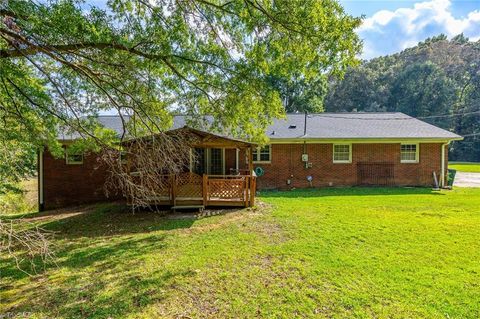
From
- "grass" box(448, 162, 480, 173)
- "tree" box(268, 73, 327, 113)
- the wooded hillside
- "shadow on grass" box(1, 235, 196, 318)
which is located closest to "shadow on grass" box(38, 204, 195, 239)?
"shadow on grass" box(1, 235, 196, 318)

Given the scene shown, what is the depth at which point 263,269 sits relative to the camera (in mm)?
4879

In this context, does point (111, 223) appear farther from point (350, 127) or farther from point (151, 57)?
point (350, 127)

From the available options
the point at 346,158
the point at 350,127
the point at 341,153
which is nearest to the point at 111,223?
the point at 341,153

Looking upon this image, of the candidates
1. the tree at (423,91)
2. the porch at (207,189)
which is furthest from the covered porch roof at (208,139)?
the tree at (423,91)

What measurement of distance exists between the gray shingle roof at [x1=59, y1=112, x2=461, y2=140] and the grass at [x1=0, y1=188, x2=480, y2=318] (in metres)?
6.74

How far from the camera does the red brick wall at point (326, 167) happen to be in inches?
578

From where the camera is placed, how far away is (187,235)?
22.9ft

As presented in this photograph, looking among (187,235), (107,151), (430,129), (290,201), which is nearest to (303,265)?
(187,235)

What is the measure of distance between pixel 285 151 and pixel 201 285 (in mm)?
11230

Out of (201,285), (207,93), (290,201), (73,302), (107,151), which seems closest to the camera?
(73,302)

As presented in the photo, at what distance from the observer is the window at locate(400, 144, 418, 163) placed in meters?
14.7

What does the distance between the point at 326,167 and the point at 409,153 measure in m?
4.42

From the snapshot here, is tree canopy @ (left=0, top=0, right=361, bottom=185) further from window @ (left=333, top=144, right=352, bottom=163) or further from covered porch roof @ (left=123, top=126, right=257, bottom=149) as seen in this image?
window @ (left=333, top=144, right=352, bottom=163)

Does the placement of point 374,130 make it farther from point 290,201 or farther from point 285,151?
point 290,201
